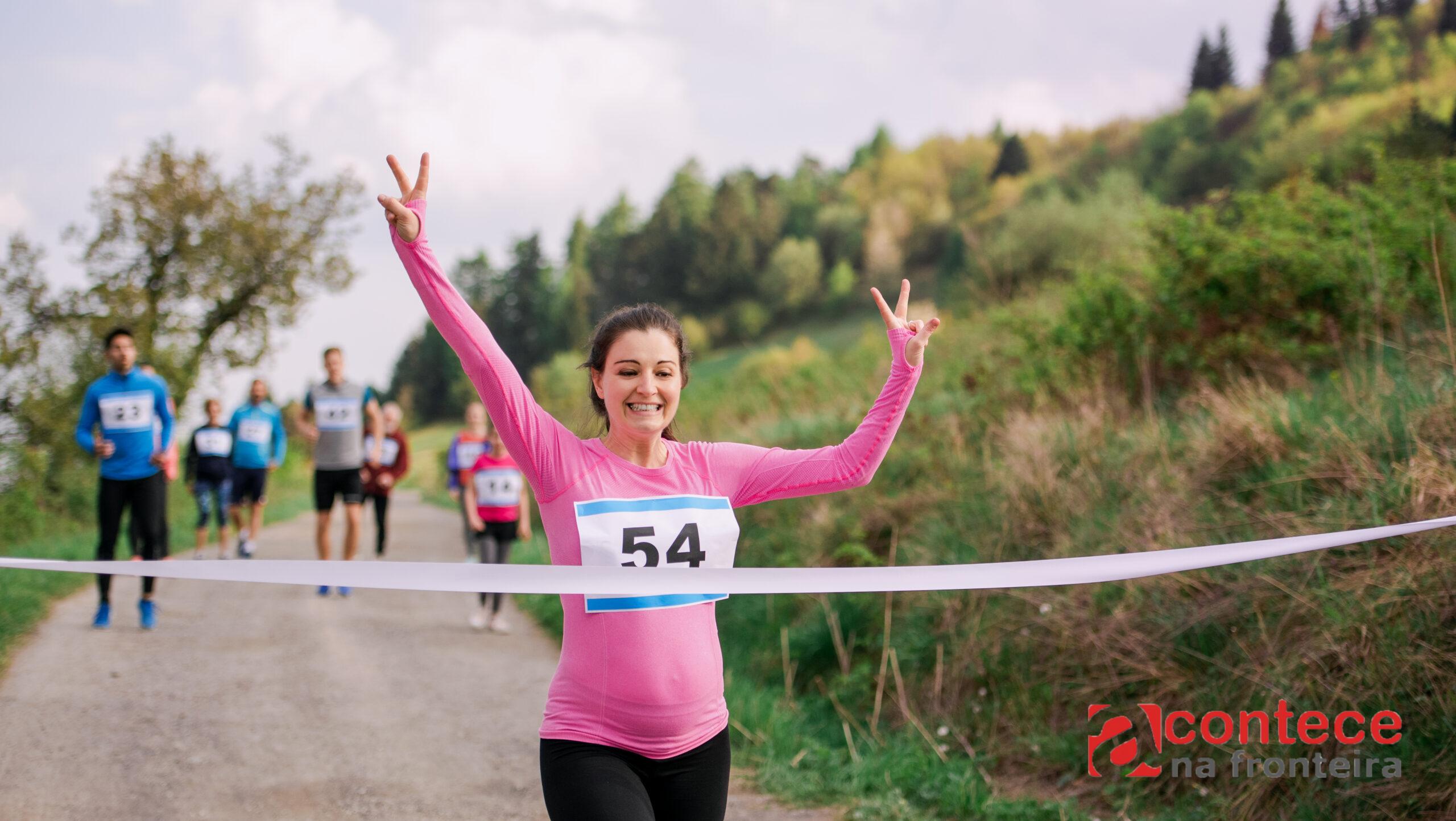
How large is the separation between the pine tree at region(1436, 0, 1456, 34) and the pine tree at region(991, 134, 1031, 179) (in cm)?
1539

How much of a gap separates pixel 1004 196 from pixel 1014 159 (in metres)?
9.12

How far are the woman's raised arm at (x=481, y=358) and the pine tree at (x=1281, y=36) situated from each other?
39.1 meters

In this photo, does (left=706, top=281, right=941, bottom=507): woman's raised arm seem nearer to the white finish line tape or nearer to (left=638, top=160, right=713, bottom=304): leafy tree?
the white finish line tape

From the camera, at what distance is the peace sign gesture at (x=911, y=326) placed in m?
Result: 3.02

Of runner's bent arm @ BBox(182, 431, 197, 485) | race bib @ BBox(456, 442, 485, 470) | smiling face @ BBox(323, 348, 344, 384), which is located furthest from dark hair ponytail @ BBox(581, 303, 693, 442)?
runner's bent arm @ BBox(182, 431, 197, 485)

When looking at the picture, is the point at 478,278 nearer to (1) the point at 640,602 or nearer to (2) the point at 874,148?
(2) the point at 874,148

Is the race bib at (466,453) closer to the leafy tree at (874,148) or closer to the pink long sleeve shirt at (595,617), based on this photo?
the pink long sleeve shirt at (595,617)

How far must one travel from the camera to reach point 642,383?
2773mm

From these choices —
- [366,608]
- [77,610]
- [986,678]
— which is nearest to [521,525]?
[366,608]

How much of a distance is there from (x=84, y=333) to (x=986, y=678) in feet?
71.3

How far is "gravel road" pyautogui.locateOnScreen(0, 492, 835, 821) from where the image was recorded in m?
5.10

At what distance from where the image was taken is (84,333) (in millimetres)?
22172

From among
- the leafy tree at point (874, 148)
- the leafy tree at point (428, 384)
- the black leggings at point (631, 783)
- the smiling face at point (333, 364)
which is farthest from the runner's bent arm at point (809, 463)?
the leafy tree at point (428, 384)

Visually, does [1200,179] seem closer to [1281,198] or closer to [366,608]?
[1281,198]
